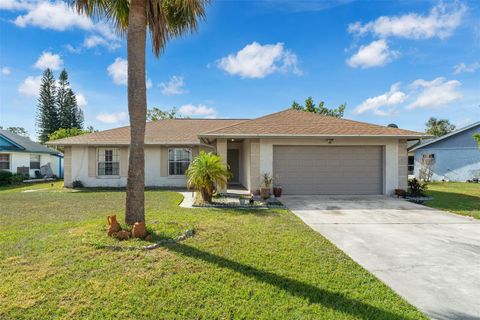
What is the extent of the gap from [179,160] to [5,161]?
50.4 feet

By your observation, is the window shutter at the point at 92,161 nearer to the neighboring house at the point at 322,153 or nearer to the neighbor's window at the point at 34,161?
the neighboring house at the point at 322,153

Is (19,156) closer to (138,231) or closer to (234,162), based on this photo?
(234,162)

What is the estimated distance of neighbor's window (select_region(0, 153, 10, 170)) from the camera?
64.2 feet


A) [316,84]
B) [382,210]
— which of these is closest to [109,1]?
[382,210]

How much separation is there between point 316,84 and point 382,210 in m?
13.3

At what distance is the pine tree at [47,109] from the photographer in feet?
126

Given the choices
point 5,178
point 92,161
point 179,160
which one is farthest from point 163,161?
point 5,178

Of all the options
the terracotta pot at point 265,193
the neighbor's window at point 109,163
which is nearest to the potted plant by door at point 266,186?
the terracotta pot at point 265,193

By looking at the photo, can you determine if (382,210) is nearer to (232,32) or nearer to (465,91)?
(232,32)

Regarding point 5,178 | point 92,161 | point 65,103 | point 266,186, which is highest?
point 65,103

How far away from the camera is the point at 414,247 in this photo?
16.9 feet

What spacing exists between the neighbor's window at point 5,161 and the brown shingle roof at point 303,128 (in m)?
19.1

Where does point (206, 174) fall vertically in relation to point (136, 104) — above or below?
below

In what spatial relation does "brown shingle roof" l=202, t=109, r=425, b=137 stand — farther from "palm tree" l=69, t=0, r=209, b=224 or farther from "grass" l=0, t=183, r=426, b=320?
"grass" l=0, t=183, r=426, b=320
